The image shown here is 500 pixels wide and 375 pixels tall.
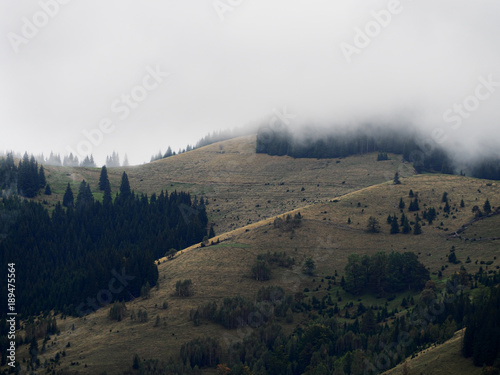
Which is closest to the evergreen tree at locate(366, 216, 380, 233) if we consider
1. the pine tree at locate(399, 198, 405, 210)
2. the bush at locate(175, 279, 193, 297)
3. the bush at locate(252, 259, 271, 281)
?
the pine tree at locate(399, 198, 405, 210)

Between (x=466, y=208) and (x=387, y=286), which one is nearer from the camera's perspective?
(x=387, y=286)

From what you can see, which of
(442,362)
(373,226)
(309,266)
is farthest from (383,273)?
(442,362)

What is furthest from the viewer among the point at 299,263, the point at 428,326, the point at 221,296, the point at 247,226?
the point at 247,226

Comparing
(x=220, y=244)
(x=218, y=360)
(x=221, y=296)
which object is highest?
(x=220, y=244)

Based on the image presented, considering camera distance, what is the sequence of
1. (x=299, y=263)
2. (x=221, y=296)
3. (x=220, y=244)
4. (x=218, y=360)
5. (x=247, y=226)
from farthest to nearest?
(x=247, y=226) → (x=220, y=244) → (x=299, y=263) → (x=221, y=296) → (x=218, y=360)

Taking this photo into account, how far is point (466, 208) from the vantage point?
549 ft

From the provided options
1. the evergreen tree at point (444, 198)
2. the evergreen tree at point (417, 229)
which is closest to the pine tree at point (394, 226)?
the evergreen tree at point (417, 229)

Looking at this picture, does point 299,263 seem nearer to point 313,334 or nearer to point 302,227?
point 302,227

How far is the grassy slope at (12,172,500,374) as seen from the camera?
117 meters

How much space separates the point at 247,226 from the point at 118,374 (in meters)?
78.0

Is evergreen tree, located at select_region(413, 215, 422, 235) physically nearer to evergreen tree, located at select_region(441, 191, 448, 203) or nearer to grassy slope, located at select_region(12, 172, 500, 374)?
grassy slope, located at select_region(12, 172, 500, 374)

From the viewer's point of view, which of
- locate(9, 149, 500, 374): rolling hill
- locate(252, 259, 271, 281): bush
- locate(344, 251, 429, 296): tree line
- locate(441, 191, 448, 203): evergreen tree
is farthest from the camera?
locate(441, 191, 448, 203): evergreen tree

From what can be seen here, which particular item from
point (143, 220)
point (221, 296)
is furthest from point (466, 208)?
point (143, 220)

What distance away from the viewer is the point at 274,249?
156000mm
